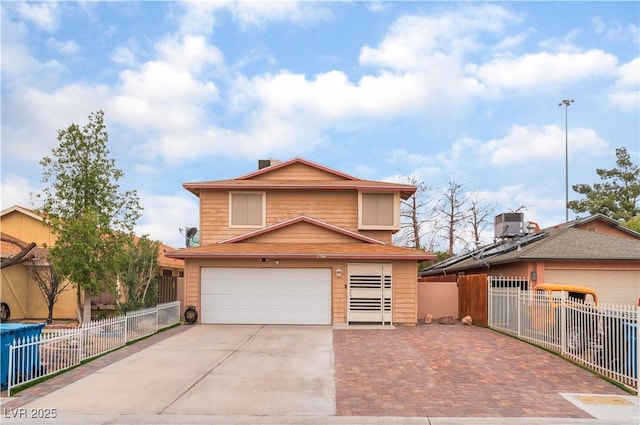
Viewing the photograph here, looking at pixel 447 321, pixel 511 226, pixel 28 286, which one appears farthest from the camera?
pixel 511 226

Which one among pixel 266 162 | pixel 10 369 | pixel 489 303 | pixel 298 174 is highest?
pixel 266 162

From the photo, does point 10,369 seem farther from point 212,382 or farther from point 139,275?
point 139,275

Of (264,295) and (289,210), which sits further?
(289,210)

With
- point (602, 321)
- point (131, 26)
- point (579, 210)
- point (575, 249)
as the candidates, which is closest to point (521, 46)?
point (575, 249)

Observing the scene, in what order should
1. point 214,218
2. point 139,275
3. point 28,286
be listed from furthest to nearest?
point 214,218 < point 28,286 < point 139,275

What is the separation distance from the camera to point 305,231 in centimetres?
2322

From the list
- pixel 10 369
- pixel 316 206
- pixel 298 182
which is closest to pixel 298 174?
pixel 298 182

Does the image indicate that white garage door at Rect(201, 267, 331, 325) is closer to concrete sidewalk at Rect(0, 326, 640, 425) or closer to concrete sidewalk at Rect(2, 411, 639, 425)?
concrete sidewalk at Rect(0, 326, 640, 425)

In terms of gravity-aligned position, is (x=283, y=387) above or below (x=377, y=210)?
below

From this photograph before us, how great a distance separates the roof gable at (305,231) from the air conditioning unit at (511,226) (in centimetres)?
744

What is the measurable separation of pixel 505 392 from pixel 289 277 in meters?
12.4

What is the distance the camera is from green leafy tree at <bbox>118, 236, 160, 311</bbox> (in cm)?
1977

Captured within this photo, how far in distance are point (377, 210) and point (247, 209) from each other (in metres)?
5.75

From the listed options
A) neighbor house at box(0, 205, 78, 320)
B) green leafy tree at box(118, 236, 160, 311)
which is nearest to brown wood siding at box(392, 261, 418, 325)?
green leafy tree at box(118, 236, 160, 311)
